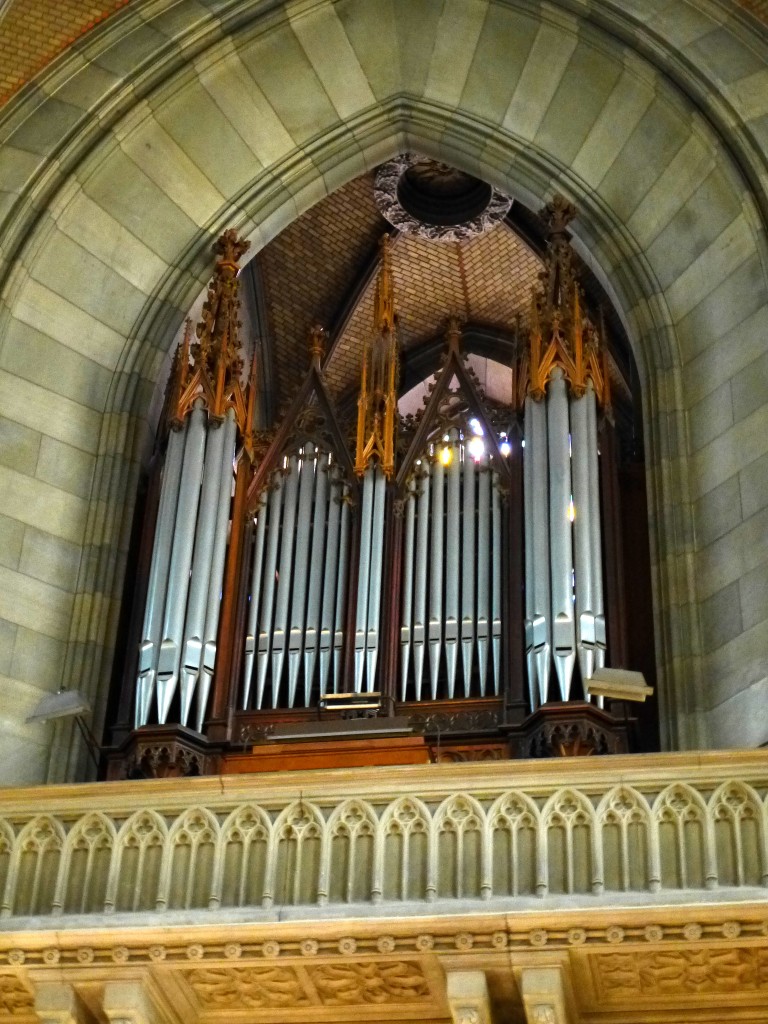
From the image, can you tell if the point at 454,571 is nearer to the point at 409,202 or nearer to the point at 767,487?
the point at 767,487

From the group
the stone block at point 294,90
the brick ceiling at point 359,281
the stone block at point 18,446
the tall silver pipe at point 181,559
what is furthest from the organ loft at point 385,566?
the brick ceiling at point 359,281

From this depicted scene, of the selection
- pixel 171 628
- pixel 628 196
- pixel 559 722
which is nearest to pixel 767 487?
pixel 559 722

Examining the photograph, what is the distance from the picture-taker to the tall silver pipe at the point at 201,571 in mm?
13469

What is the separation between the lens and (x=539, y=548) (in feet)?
44.7

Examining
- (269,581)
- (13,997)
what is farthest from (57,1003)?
(269,581)

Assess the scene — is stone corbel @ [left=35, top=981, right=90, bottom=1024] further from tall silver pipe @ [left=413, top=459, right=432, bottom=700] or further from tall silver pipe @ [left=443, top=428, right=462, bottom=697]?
tall silver pipe @ [left=443, top=428, right=462, bottom=697]

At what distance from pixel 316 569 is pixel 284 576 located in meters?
0.26

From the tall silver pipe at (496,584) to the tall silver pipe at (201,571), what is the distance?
7.15ft

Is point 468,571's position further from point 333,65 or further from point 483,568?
point 333,65

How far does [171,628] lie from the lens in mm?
13609

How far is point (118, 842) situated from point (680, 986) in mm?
3531

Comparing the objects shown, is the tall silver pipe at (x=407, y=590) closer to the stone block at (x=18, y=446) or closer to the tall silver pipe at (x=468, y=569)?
the tall silver pipe at (x=468, y=569)

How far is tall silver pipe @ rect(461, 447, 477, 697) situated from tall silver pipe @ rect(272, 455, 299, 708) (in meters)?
1.38

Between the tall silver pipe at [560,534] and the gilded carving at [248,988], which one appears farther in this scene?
the tall silver pipe at [560,534]
